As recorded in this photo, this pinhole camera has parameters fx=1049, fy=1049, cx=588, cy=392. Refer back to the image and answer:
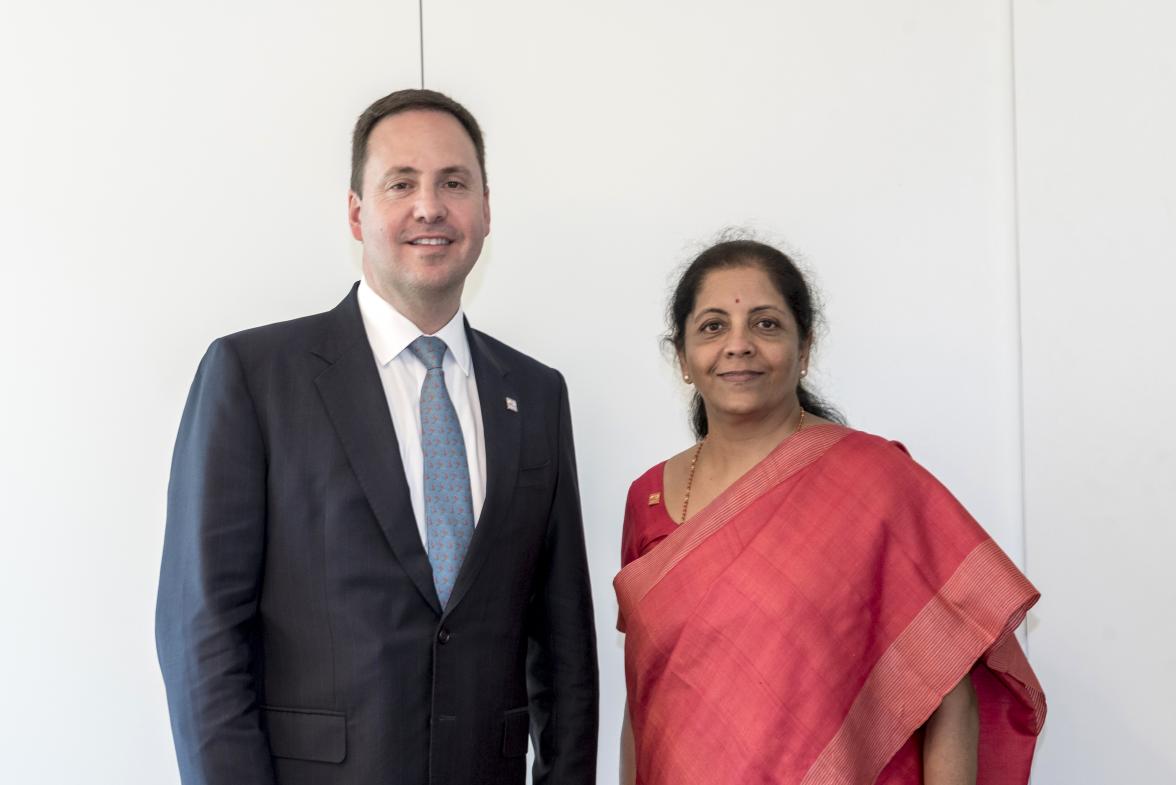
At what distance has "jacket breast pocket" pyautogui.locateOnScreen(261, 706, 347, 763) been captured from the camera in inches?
58.3

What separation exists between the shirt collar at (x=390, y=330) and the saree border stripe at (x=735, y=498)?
0.47 metres

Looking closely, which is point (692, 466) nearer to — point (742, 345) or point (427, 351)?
point (742, 345)

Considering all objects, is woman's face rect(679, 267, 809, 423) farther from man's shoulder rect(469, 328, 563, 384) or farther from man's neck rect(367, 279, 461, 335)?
man's neck rect(367, 279, 461, 335)

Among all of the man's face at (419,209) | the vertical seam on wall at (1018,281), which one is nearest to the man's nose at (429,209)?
the man's face at (419,209)

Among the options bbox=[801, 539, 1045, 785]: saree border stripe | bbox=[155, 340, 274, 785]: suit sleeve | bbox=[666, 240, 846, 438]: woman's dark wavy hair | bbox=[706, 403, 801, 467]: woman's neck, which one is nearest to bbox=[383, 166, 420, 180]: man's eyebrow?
bbox=[155, 340, 274, 785]: suit sleeve

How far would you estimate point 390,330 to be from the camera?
1.66 meters

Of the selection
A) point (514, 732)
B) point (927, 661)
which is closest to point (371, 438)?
point (514, 732)

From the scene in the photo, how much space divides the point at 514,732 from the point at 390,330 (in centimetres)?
66

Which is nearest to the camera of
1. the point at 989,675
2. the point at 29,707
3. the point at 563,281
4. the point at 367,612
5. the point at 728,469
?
the point at 367,612

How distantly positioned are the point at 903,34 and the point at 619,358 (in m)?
1.05

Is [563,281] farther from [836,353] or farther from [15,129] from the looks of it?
[15,129]

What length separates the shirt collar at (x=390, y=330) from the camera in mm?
1655

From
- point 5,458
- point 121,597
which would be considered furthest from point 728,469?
point 5,458

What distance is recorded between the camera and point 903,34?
8.35 feet
